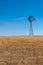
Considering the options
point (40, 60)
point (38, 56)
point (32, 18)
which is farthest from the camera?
point (32, 18)

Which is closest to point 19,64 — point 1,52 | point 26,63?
point 26,63

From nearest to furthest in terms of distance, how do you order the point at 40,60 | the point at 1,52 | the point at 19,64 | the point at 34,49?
the point at 19,64, the point at 40,60, the point at 1,52, the point at 34,49

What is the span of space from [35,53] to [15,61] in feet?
11.8

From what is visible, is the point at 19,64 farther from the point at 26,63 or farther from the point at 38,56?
the point at 38,56

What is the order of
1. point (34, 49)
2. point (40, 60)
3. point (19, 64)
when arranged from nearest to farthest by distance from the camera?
point (19, 64) < point (40, 60) < point (34, 49)

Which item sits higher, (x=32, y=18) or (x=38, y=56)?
(x=32, y=18)

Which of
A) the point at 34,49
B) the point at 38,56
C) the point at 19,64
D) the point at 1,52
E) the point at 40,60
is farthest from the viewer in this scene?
the point at 34,49

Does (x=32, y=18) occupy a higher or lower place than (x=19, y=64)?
higher

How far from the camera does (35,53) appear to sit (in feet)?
67.4

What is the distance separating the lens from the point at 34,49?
22359 millimetres

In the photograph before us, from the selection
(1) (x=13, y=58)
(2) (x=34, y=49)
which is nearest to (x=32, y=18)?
(2) (x=34, y=49)

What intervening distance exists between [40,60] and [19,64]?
7.56 ft

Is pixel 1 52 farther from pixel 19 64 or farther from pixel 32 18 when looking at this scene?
pixel 32 18

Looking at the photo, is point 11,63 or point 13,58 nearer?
point 11,63
